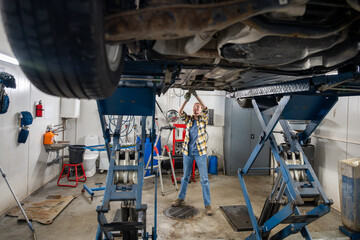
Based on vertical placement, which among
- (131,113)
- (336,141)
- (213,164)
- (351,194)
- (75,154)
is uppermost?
(131,113)

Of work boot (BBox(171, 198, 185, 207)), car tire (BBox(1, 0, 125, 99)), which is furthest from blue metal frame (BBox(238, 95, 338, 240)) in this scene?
car tire (BBox(1, 0, 125, 99))

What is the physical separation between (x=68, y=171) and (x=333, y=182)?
17.0 feet

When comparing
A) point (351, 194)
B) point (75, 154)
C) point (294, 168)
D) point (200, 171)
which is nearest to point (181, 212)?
point (200, 171)

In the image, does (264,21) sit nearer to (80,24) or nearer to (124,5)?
(124,5)

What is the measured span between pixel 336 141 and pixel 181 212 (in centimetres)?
288

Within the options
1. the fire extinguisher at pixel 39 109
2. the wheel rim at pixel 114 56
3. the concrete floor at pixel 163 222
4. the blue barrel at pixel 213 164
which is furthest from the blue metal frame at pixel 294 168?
the fire extinguisher at pixel 39 109

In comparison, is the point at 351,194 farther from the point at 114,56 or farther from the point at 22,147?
the point at 22,147

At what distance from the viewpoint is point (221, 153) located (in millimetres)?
5574

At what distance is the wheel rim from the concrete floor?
7.68 feet

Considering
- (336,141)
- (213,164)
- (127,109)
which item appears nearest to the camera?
(127,109)

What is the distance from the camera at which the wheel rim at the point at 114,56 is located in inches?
32.6

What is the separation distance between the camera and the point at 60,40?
581 mm

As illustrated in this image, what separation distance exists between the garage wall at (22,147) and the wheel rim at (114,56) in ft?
9.02

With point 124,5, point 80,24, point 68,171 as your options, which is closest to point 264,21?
point 124,5
